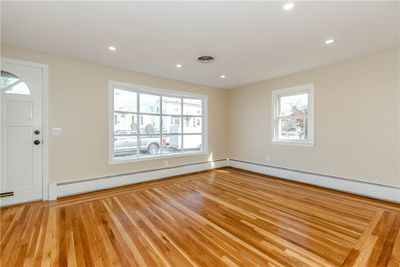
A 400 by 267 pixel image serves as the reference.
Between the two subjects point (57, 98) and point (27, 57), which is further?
point (57, 98)

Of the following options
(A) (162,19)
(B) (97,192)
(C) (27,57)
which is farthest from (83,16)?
(B) (97,192)

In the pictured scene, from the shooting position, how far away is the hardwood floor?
1754 millimetres

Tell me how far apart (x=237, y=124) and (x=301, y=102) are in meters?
1.91

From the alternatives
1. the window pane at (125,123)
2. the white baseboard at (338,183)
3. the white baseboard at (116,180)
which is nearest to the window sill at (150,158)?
the white baseboard at (116,180)

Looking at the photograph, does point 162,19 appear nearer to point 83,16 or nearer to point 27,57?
point 83,16

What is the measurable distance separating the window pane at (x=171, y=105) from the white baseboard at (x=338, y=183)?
2.62 m

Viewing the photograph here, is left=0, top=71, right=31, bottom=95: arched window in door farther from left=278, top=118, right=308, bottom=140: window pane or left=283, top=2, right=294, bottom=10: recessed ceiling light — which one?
left=278, top=118, right=308, bottom=140: window pane

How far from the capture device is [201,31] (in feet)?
8.00

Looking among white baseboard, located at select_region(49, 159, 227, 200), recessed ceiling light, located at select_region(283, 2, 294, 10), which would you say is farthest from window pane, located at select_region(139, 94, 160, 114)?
recessed ceiling light, located at select_region(283, 2, 294, 10)

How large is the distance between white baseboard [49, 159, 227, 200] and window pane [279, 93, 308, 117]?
8.40 ft

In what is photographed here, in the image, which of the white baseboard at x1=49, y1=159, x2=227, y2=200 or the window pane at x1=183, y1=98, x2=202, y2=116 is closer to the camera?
the white baseboard at x1=49, y1=159, x2=227, y2=200

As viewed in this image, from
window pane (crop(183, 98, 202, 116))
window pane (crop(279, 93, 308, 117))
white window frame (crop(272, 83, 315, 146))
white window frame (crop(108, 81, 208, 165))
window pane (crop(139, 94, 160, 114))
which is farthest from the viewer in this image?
window pane (crop(183, 98, 202, 116))

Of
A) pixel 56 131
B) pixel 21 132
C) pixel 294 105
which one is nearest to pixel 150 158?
pixel 56 131

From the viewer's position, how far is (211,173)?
5.09 meters
